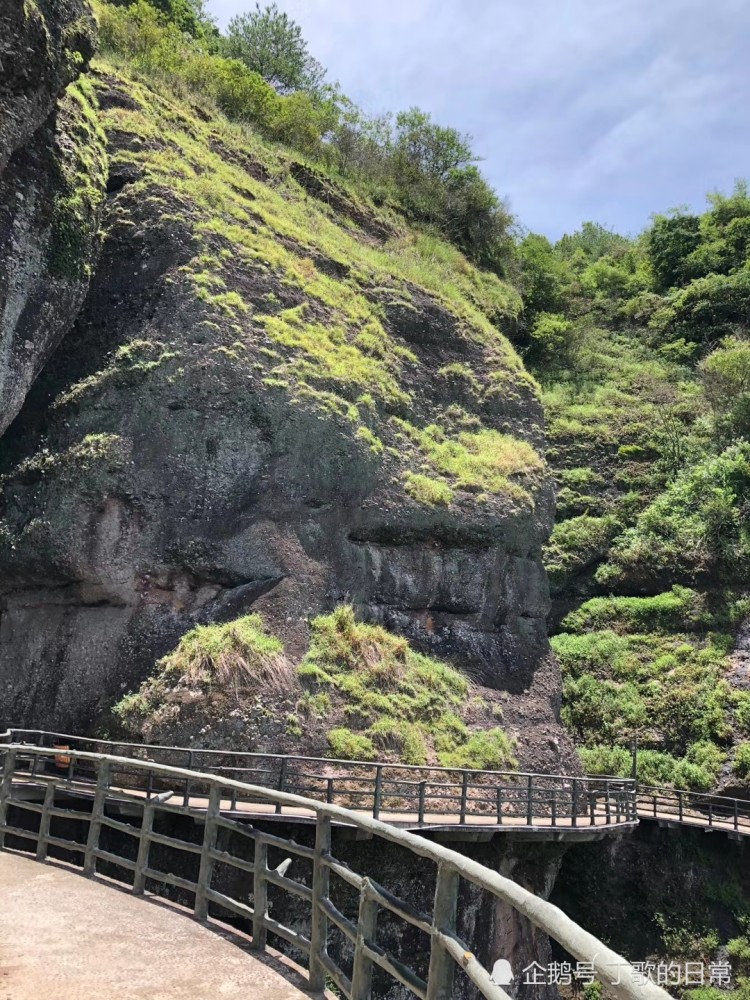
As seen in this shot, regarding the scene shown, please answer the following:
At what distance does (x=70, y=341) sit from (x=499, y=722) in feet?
50.9

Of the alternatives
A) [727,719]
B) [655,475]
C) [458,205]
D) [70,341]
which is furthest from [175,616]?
[458,205]

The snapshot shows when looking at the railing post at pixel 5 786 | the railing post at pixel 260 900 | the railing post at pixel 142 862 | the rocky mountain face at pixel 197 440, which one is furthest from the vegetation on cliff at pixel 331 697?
the railing post at pixel 260 900

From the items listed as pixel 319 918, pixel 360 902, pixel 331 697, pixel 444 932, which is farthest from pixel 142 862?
pixel 331 697

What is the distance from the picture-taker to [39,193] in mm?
18188

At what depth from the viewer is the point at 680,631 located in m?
27.0

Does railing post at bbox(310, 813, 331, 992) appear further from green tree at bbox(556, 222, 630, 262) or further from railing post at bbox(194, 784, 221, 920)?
green tree at bbox(556, 222, 630, 262)

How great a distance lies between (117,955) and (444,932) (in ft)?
8.85

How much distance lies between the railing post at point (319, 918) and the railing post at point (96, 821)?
12.5 feet

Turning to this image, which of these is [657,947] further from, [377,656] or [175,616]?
[175,616]

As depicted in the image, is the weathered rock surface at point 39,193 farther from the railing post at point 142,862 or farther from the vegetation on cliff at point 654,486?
the vegetation on cliff at point 654,486

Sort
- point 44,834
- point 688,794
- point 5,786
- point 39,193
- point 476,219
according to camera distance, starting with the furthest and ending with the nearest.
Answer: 1. point 476,219
2. point 688,794
3. point 39,193
4. point 5,786
5. point 44,834

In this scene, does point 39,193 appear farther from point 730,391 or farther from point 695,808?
point 730,391

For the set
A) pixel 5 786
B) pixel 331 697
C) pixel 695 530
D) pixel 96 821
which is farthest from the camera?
pixel 695 530

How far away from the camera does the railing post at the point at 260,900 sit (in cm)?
523
